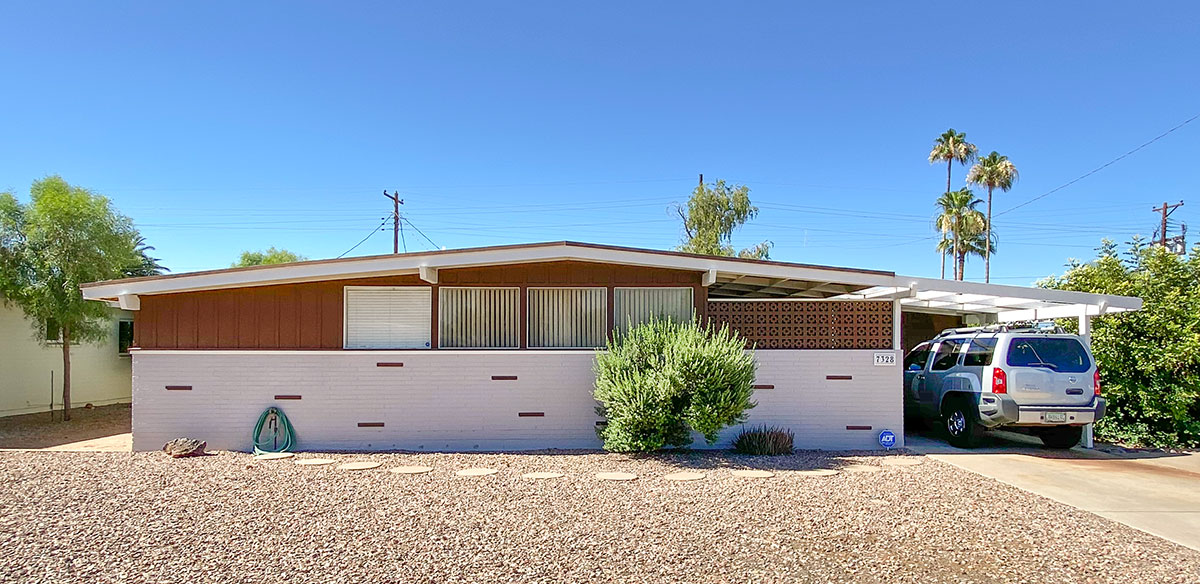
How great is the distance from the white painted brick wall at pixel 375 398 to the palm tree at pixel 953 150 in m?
30.2

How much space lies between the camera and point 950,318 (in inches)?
631

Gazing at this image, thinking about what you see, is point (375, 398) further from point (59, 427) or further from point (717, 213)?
point (717, 213)

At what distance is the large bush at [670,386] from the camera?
26.7 feet

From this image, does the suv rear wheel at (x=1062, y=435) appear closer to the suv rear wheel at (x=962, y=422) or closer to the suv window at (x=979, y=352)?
the suv rear wheel at (x=962, y=422)

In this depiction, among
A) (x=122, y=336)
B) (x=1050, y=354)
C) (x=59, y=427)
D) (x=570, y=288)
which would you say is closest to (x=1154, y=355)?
(x=1050, y=354)

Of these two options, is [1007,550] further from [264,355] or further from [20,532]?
[264,355]

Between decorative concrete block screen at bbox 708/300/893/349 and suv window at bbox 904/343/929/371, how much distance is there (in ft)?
7.44

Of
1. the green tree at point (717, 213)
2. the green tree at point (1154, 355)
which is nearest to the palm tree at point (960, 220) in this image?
the green tree at point (717, 213)

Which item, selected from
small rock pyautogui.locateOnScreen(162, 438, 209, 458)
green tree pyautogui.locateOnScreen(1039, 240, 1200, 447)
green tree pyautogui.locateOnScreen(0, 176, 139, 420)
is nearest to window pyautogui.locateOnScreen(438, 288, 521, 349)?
small rock pyautogui.locateOnScreen(162, 438, 209, 458)

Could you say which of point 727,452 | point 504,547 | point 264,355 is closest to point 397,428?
point 264,355

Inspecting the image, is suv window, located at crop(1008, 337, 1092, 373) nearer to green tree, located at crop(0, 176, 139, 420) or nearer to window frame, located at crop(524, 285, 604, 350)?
window frame, located at crop(524, 285, 604, 350)

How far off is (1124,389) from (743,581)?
876 centimetres

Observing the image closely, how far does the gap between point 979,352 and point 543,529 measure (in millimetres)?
6942

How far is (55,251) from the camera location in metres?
13.8
